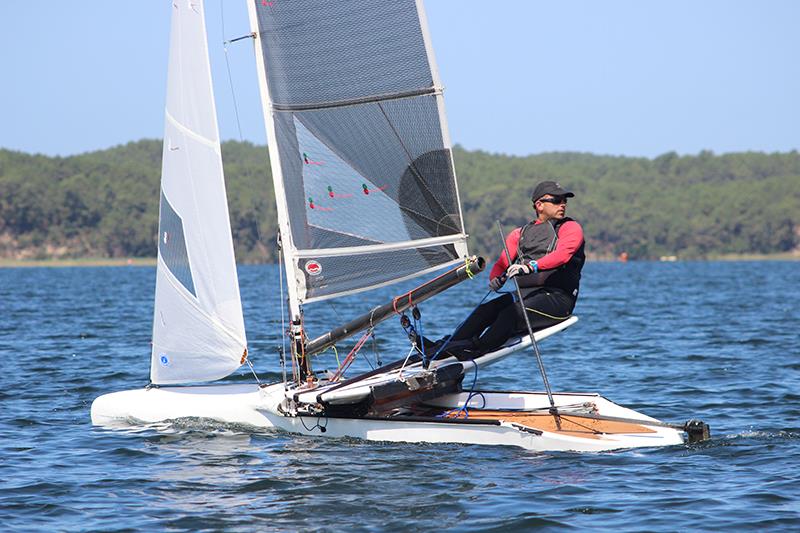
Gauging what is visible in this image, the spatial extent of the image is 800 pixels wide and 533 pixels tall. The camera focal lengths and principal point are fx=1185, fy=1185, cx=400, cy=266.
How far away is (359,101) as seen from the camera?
10.3 m

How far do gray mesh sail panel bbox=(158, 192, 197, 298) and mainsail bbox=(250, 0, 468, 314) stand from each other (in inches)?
44.8

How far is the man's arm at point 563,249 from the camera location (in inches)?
398

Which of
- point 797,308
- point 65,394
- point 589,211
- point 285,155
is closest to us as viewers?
point 285,155

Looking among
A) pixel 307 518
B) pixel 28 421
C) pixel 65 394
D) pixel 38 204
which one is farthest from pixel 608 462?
pixel 38 204

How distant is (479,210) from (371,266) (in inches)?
4803

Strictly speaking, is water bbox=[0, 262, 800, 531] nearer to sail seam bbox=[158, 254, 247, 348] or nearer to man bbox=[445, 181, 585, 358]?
sail seam bbox=[158, 254, 247, 348]

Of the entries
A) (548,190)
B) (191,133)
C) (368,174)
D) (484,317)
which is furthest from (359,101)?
(484,317)

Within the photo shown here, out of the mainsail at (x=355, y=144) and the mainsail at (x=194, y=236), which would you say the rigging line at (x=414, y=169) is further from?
the mainsail at (x=194, y=236)

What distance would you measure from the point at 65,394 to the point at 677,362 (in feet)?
27.7

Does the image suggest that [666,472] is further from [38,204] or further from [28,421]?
[38,204]

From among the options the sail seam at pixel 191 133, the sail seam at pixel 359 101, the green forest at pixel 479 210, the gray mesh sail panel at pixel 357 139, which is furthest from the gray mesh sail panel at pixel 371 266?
the green forest at pixel 479 210

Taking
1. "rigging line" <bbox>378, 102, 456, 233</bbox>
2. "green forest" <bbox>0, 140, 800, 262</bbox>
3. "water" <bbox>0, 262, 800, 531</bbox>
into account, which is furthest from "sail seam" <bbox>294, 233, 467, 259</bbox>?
"green forest" <bbox>0, 140, 800, 262</bbox>

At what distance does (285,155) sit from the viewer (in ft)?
33.9

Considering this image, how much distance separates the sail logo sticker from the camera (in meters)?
10.4
